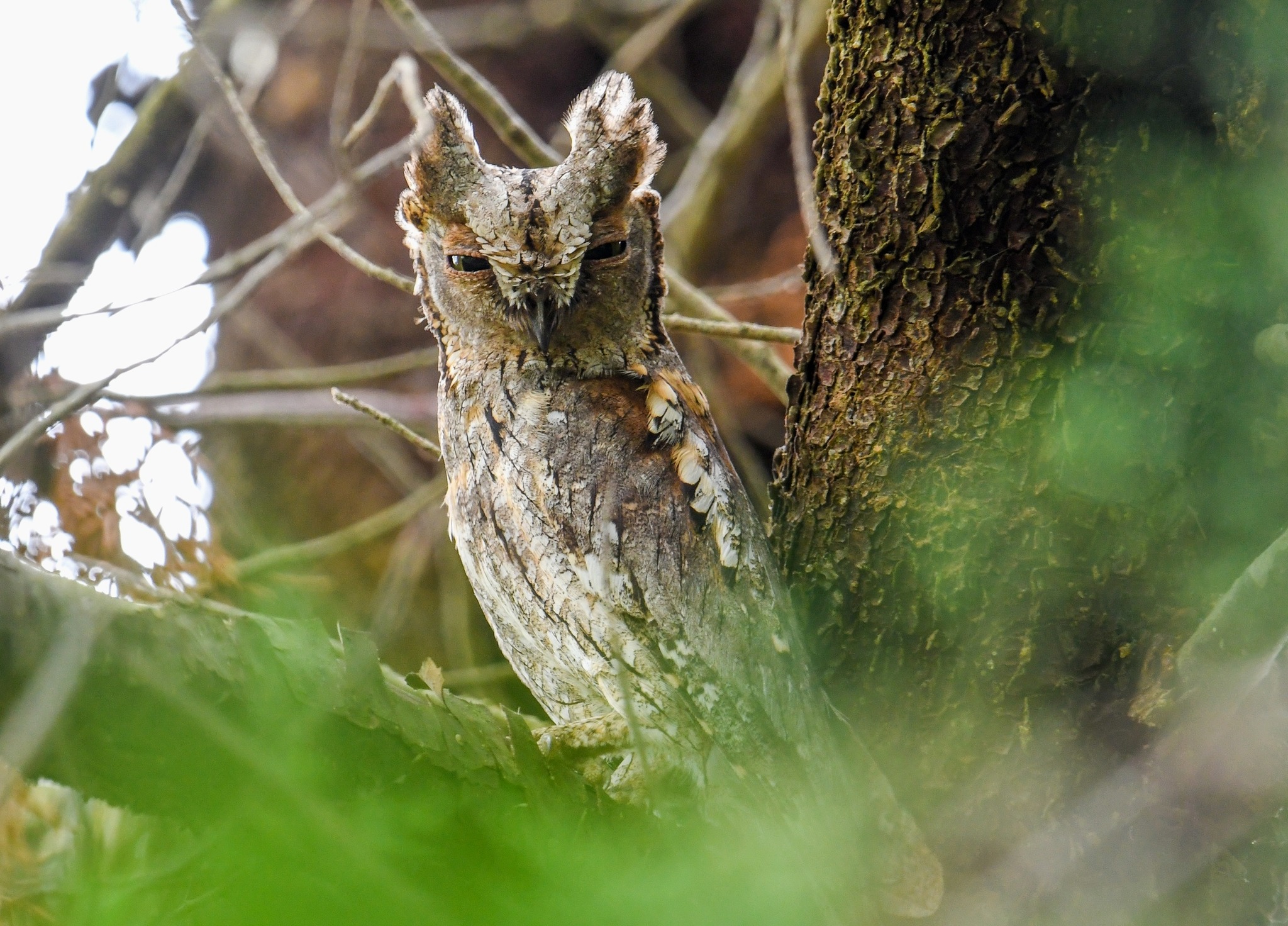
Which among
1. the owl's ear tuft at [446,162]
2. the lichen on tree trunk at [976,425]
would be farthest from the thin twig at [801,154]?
the owl's ear tuft at [446,162]

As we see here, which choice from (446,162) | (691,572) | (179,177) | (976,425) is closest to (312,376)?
(179,177)

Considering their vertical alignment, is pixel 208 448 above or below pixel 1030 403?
above

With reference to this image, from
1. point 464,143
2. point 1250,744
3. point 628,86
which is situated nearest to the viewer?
point 1250,744

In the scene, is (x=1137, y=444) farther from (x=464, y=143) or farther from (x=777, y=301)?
(x=777, y=301)

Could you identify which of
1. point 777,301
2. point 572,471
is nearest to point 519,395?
point 572,471

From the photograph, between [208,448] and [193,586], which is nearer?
[193,586]

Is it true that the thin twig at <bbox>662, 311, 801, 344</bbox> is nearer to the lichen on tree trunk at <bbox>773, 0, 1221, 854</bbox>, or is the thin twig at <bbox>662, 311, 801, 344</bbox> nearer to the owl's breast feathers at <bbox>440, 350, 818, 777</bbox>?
the owl's breast feathers at <bbox>440, 350, 818, 777</bbox>

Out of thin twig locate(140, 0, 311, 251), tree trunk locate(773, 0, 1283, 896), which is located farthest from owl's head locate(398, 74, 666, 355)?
thin twig locate(140, 0, 311, 251)
